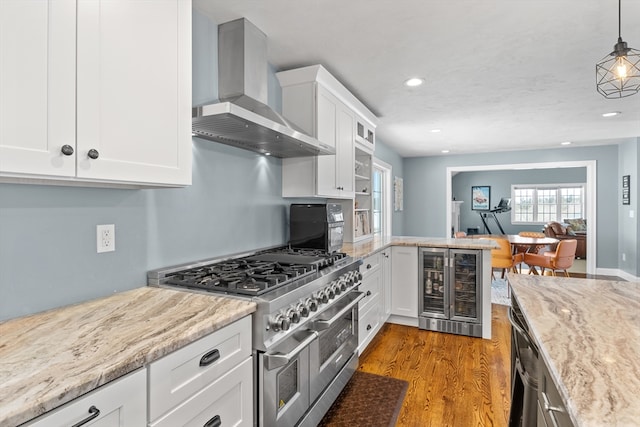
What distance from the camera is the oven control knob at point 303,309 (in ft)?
5.45

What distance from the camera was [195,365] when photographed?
1134mm

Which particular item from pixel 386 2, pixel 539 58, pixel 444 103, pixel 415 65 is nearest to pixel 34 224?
pixel 386 2

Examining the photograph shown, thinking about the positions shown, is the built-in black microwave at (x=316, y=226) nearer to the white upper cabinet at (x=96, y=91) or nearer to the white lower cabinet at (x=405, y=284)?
the white lower cabinet at (x=405, y=284)

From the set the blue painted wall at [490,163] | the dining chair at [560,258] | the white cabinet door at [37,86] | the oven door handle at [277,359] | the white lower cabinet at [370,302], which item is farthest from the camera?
the blue painted wall at [490,163]

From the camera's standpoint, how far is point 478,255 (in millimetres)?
3436

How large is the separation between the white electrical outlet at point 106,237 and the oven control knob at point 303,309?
0.89 metres

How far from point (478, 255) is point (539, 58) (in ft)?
5.98

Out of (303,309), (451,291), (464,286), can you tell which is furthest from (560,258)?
(303,309)

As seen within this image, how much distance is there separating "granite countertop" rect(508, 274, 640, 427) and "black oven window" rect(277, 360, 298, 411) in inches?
42.3

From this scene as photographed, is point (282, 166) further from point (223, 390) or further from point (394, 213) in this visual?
point (394, 213)

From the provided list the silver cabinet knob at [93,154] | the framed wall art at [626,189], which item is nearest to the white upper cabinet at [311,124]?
the silver cabinet knob at [93,154]

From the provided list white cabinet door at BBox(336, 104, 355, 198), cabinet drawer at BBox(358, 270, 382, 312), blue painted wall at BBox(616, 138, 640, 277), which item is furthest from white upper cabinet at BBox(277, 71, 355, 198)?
blue painted wall at BBox(616, 138, 640, 277)

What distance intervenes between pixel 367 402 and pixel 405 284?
166 centimetres

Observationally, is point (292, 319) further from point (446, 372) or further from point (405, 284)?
point (405, 284)
